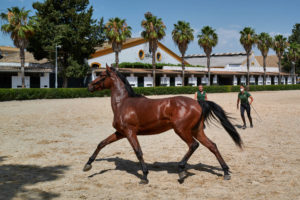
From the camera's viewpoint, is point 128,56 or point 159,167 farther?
point 128,56

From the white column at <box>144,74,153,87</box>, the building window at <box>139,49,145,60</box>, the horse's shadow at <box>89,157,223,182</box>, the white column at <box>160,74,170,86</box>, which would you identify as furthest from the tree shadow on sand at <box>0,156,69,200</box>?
the building window at <box>139,49,145,60</box>

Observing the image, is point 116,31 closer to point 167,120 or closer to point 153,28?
point 153,28

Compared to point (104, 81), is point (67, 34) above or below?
above

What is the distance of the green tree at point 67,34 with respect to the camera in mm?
34438

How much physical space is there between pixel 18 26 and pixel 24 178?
97.1ft

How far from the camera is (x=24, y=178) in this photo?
17.3 feet

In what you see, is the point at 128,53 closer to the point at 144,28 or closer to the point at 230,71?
the point at 144,28

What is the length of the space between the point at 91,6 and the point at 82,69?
8992mm

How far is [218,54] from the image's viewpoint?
77938mm

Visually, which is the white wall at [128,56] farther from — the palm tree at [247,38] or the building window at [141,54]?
the palm tree at [247,38]

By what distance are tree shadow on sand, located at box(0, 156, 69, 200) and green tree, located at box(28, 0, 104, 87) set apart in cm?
3022

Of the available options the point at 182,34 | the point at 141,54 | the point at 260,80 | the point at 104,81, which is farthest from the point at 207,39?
the point at 104,81

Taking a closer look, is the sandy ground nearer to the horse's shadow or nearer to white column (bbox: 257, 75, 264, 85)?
the horse's shadow

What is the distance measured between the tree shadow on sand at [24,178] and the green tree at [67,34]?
30218 millimetres
